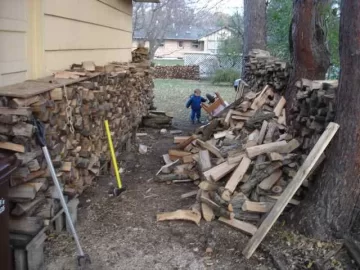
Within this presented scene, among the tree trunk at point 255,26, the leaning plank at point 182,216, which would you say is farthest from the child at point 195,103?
the leaning plank at point 182,216

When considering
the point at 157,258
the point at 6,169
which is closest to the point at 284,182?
the point at 157,258

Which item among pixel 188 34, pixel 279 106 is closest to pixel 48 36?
pixel 279 106

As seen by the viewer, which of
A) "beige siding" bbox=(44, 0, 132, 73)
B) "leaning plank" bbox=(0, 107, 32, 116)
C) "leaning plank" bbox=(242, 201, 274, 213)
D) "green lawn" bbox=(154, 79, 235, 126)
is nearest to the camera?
"leaning plank" bbox=(0, 107, 32, 116)

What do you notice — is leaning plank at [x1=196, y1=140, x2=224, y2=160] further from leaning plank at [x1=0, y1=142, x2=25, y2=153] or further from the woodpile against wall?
the woodpile against wall

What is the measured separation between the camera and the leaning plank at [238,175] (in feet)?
16.4

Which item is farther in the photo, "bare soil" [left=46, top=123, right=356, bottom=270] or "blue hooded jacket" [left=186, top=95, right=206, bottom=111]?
"blue hooded jacket" [left=186, top=95, right=206, bottom=111]

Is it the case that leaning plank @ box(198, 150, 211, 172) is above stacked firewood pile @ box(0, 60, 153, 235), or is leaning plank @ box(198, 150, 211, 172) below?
below

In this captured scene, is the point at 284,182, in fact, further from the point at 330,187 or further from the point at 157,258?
the point at 157,258

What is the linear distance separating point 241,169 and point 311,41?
2.49m

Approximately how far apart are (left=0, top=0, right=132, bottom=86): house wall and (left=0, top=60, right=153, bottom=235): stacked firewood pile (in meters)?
0.26

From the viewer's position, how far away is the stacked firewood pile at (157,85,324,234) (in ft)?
15.5

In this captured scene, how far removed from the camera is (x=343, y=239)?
159 inches

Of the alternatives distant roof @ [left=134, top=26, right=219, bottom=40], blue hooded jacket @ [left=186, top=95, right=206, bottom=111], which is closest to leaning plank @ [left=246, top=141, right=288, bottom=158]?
blue hooded jacket @ [left=186, top=95, right=206, bottom=111]

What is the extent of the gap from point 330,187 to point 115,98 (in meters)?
3.68
